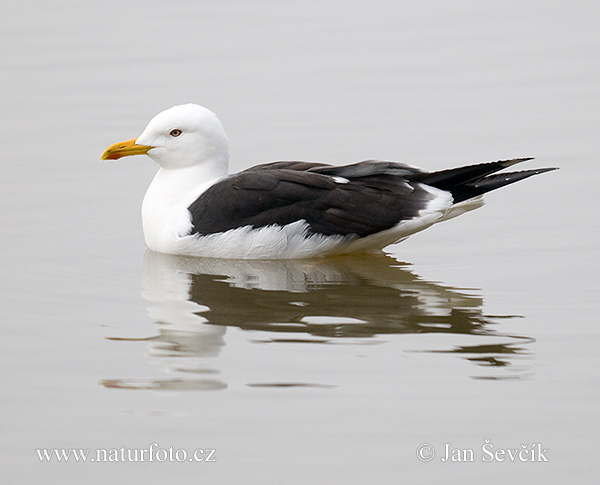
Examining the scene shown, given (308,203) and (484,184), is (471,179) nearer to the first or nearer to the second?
(484,184)

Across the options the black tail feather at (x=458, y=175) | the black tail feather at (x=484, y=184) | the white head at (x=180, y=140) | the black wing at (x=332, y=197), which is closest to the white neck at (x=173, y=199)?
the white head at (x=180, y=140)

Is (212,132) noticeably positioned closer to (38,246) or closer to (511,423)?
(38,246)

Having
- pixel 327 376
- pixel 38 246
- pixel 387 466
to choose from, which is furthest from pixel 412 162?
pixel 387 466

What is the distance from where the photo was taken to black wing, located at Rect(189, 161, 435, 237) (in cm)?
1004

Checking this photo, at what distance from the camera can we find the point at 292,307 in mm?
9047

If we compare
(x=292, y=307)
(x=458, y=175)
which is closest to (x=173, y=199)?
(x=292, y=307)

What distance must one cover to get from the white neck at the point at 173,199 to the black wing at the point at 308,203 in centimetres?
24

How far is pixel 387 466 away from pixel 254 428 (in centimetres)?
84

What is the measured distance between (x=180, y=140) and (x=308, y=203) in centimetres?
147

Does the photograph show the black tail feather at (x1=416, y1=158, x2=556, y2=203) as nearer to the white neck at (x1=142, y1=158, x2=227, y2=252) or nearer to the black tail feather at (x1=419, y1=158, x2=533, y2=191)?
the black tail feather at (x1=419, y1=158, x2=533, y2=191)

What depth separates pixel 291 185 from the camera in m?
10.1

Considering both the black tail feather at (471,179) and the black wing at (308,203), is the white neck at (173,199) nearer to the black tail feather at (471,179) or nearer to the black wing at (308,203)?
the black wing at (308,203)

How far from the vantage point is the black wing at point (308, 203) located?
1004 cm

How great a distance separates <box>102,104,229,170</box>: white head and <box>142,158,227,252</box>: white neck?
8cm
